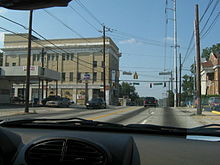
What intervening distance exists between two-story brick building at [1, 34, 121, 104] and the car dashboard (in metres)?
57.4

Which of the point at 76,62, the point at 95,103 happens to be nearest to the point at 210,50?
the point at 76,62

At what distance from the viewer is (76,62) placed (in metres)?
63.8

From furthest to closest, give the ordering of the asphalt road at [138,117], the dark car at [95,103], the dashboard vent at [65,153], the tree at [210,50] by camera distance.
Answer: the tree at [210,50] < the dark car at [95,103] < the asphalt road at [138,117] < the dashboard vent at [65,153]

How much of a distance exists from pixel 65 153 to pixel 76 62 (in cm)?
6210

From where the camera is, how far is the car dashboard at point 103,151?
2.43 meters

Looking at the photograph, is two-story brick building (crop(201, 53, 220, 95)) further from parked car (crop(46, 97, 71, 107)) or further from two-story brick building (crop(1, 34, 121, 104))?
parked car (crop(46, 97, 71, 107))

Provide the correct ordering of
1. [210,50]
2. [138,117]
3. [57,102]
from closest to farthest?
[138,117] → [57,102] → [210,50]

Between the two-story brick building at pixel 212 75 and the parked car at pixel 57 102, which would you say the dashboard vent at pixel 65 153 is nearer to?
the parked car at pixel 57 102

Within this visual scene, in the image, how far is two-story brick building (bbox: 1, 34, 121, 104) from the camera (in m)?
62.1

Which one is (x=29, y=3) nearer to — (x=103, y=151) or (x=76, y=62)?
(x=103, y=151)

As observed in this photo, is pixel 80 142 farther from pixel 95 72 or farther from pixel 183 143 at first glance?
pixel 95 72

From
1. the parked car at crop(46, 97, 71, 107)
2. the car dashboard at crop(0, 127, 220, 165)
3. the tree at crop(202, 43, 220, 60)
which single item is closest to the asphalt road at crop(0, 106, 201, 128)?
the car dashboard at crop(0, 127, 220, 165)

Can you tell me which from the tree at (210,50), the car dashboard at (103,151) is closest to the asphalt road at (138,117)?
the car dashboard at (103,151)

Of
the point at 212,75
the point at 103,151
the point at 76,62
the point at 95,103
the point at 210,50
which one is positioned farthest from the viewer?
the point at 210,50
